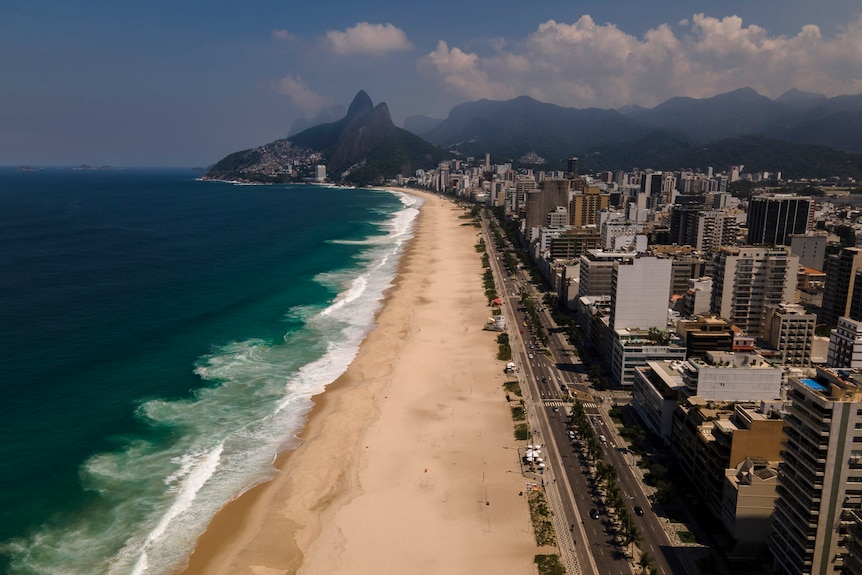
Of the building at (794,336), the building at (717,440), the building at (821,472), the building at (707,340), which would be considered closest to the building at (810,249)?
the building at (794,336)

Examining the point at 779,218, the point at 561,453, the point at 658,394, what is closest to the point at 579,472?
the point at 561,453

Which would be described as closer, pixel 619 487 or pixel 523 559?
pixel 523 559

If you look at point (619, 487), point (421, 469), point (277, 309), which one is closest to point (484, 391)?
point (421, 469)

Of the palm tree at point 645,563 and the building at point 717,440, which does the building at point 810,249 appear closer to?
the building at point 717,440

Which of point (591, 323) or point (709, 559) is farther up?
point (591, 323)

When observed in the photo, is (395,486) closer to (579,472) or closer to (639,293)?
(579,472)

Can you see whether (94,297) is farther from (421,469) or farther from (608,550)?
(608,550)
